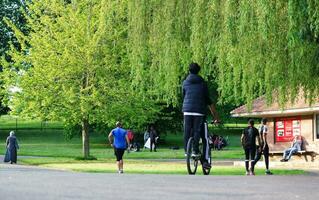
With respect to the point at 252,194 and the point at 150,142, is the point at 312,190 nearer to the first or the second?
the point at 252,194

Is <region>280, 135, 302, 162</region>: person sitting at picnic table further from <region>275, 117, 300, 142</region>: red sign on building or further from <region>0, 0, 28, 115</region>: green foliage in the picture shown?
<region>0, 0, 28, 115</region>: green foliage

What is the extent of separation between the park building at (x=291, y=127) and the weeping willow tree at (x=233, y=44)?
19.2m

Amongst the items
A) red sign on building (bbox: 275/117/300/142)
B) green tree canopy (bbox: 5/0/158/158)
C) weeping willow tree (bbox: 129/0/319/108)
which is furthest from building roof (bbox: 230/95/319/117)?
weeping willow tree (bbox: 129/0/319/108)

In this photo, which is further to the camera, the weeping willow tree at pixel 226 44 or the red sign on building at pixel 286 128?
the red sign on building at pixel 286 128

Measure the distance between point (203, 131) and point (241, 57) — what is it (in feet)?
7.13

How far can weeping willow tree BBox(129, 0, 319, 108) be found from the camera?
1645 centimetres

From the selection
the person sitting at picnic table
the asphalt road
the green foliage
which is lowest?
the asphalt road

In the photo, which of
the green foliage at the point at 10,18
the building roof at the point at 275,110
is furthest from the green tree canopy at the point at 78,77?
the green foliage at the point at 10,18

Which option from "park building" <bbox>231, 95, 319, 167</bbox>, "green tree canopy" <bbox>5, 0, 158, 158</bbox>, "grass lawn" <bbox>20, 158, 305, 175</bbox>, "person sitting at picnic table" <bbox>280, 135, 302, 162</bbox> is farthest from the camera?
"green tree canopy" <bbox>5, 0, 158, 158</bbox>

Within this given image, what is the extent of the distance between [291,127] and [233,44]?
2682 centimetres

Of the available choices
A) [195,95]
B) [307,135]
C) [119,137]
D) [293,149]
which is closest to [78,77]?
[293,149]

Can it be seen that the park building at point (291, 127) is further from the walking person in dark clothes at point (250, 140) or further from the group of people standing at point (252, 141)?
the walking person in dark clothes at point (250, 140)

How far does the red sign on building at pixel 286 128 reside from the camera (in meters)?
43.1

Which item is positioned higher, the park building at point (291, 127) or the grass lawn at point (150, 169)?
→ the park building at point (291, 127)
